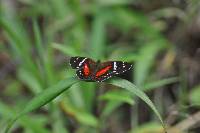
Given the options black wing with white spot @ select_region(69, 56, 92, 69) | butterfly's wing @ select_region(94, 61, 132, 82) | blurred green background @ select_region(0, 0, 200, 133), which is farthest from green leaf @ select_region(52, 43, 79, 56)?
butterfly's wing @ select_region(94, 61, 132, 82)

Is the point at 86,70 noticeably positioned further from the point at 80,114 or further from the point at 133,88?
the point at 80,114

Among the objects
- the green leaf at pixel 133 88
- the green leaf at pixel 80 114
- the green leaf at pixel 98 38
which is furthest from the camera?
the green leaf at pixel 98 38

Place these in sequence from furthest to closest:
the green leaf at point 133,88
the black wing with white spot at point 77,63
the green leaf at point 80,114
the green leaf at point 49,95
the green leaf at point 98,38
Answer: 1. the green leaf at point 98,38
2. the green leaf at point 80,114
3. the black wing with white spot at point 77,63
4. the green leaf at point 49,95
5. the green leaf at point 133,88

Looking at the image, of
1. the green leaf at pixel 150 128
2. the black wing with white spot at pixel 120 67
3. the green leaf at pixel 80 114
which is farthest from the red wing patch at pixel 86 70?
the green leaf at pixel 150 128

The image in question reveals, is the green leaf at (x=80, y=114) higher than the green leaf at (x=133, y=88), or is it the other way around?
the green leaf at (x=80, y=114)

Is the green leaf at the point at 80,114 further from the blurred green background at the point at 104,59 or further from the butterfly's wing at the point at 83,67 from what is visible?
the butterfly's wing at the point at 83,67

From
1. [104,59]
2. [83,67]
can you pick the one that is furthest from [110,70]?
[104,59]

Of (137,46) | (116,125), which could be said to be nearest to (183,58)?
(137,46)
